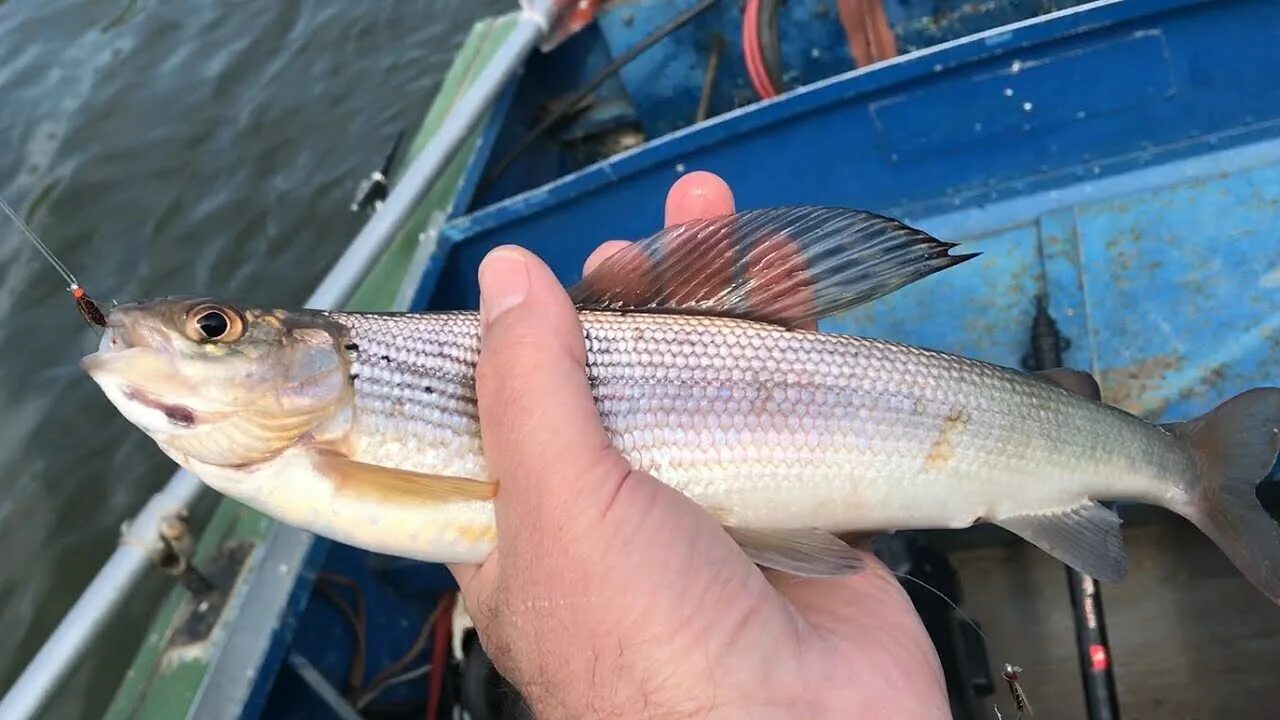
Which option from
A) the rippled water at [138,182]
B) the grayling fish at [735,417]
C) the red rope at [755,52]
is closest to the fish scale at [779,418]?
the grayling fish at [735,417]

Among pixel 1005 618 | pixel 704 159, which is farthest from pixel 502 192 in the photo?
pixel 1005 618

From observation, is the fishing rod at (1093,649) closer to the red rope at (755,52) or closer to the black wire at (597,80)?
the red rope at (755,52)

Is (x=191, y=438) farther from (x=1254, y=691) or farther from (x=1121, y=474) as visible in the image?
(x=1254, y=691)

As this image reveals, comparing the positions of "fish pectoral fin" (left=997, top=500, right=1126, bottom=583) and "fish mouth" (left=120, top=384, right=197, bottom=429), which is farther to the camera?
"fish pectoral fin" (left=997, top=500, right=1126, bottom=583)

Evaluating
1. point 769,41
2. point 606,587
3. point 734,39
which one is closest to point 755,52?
point 769,41

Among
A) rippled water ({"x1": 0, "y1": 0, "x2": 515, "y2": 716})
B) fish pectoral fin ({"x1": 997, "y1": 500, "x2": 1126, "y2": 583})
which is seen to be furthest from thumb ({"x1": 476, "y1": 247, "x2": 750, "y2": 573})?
rippled water ({"x1": 0, "y1": 0, "x2": 515, "y2": 716})

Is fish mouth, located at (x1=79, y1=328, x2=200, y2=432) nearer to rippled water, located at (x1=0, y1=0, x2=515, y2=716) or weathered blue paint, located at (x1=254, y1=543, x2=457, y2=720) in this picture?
weathered blue paint, located at (x1=254, y1=543, x2=457, y2=720)

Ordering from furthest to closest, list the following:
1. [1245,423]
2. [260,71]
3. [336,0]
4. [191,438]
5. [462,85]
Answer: [336,0] → [260,71] → [462,85] → [1245,423] → [191,438]
